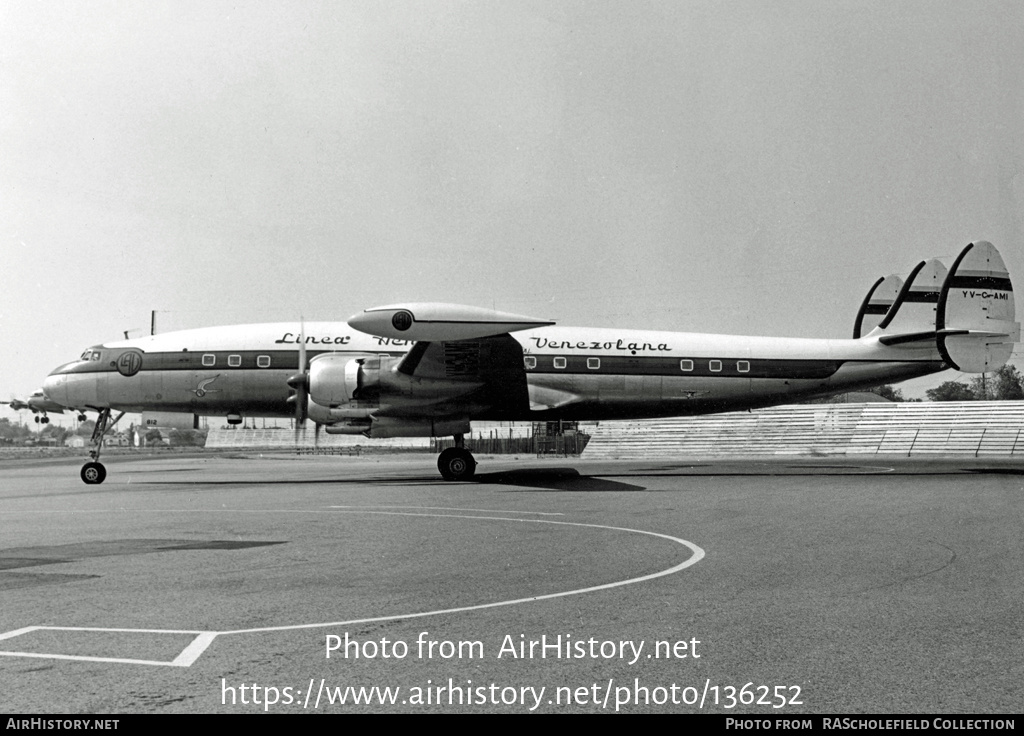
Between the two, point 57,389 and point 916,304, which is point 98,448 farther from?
point 916,304

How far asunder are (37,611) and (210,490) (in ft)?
53.7

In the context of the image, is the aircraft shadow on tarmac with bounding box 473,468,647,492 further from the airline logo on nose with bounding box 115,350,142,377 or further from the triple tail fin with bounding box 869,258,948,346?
the airline logo on nose with bounding box 115,350,142,377

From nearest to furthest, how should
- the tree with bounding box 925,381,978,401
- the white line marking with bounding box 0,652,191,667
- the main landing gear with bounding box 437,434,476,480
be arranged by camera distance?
the white line marking with bounding box 0,652,191,667
the main landing gear with bounding box 437,434,476,480
the tree with bounding box 925,381,978,401

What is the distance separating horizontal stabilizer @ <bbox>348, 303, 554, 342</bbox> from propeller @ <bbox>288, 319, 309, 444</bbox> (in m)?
3.94

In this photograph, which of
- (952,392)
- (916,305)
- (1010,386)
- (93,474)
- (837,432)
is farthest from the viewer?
(952,392)

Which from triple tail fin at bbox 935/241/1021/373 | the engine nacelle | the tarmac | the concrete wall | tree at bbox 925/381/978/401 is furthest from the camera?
tree at bbox 925/381/978/401

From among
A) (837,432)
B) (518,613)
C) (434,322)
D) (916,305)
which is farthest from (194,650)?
(837,432)

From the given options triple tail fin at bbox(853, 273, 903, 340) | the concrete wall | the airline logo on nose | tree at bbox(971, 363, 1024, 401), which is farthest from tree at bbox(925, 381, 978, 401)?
the airline logo on nose

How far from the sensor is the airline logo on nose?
26.1 metres

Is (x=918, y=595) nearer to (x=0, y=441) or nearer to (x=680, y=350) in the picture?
(x=680, y=350)

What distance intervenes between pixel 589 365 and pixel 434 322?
6.57m

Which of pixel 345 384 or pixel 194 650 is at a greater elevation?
pixel 345 384

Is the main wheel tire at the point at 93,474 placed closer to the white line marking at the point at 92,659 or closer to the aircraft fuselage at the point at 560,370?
the aircraft fuselage at the point at 560,370

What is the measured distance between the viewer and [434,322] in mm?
20719
